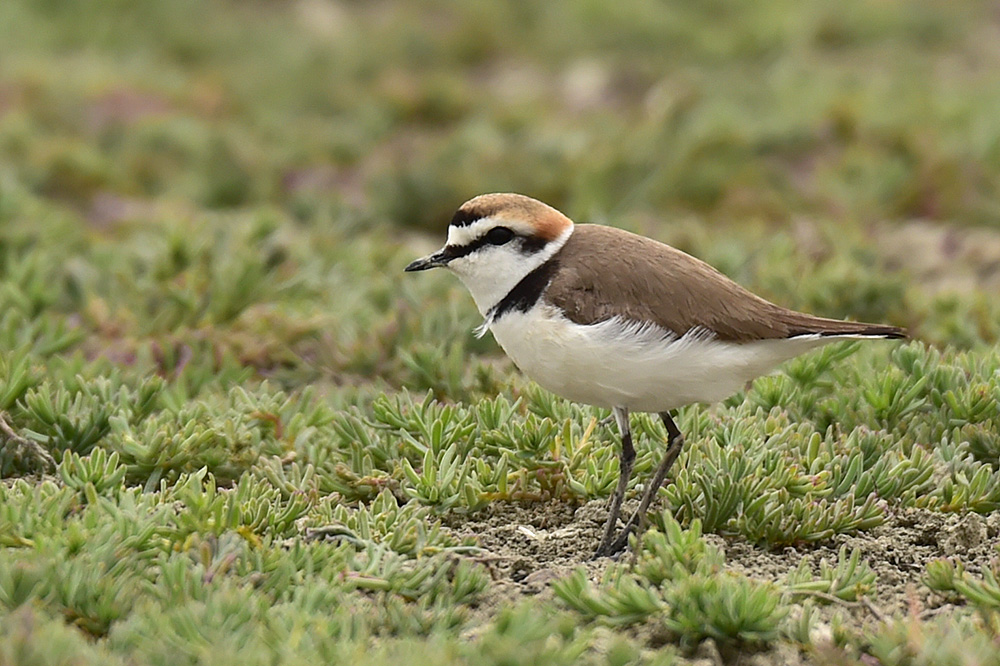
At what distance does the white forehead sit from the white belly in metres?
0.32

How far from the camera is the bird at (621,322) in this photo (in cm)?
402

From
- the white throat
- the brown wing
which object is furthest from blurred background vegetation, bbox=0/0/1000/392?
the brown wing

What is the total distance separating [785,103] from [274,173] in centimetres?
431

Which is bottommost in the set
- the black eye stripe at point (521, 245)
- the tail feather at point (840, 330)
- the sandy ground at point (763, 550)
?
the sandy ground at point (763, 550)

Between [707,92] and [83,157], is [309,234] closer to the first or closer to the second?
[83,157]

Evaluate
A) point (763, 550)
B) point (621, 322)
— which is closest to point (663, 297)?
point (621, 322)

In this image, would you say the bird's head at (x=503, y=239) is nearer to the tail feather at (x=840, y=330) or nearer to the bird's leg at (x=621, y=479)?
the bird's leg at (x=621, y=479)

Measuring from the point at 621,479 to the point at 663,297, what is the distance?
2.01ft

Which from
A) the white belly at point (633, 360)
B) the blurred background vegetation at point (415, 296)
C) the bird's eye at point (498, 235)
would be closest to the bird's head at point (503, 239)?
the bird's eye at point (498, 235)

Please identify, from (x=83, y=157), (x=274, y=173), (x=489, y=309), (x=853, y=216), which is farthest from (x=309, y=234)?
(x=489, y=309)

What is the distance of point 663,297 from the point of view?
4.15 m

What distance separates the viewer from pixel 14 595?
3.60 meters

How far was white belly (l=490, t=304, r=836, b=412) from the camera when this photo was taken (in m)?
4.00

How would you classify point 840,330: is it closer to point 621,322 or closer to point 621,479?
point 621,322
